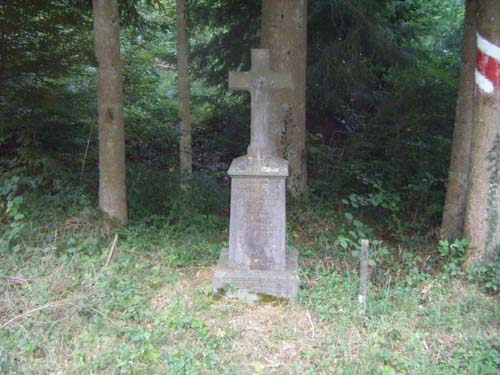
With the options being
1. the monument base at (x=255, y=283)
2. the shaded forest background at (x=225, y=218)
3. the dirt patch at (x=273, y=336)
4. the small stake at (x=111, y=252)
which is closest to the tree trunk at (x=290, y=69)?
the shaded forest background at (x=225, y=218)

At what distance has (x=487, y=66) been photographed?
4668mm

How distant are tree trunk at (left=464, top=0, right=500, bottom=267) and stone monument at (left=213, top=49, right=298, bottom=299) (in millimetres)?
1979

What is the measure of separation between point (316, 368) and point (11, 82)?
20.0ft

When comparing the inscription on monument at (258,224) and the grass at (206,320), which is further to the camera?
the inscription on monument at (258,224)

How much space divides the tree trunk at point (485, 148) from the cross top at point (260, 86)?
6.71 feet

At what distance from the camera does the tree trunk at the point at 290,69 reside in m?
6.54

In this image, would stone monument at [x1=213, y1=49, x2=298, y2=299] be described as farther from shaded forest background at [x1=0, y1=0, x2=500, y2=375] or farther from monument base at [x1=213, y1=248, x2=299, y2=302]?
shaded forest background at [x1=0, y1=0, x2=500, y2=375]

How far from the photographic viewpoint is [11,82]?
6.95 metres

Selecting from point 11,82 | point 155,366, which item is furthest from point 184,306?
point 11,82

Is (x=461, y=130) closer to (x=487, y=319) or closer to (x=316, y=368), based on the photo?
(x=487, y=319)

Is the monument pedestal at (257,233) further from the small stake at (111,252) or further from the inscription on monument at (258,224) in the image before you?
the small stake at (111,252)

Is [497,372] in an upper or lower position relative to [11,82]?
lower

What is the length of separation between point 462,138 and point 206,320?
3871mm

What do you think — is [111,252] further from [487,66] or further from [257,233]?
[487,66]
